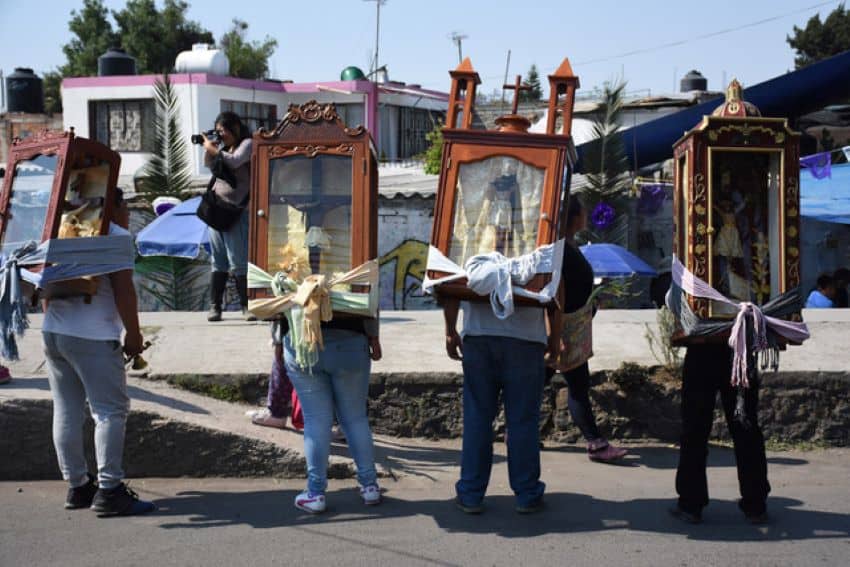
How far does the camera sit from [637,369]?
7.12 metres

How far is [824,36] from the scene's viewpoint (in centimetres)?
4494

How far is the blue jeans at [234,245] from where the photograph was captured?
7.95 m

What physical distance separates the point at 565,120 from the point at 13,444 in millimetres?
3912

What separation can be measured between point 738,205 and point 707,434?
129cm

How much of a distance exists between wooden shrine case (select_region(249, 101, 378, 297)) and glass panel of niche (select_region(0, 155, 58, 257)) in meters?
1.15

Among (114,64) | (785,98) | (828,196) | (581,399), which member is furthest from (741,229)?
(114,64)

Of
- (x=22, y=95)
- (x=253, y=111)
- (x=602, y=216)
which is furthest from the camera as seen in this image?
(x=22, y=95)

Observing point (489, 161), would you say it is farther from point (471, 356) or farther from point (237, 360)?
point (237, 360)

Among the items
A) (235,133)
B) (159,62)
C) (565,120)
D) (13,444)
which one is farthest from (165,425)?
(159,62)

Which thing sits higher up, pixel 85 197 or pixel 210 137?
pixel 210 137

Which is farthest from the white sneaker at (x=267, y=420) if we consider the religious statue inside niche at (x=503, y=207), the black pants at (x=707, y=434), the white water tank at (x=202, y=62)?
the white water tank at (x=202, y=62)

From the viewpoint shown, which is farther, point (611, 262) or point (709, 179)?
point (611, 262)

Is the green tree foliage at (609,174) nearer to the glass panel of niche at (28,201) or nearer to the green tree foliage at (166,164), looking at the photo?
the green tree foliage at (166,164)

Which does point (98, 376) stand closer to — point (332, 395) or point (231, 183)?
point (332, 395)
